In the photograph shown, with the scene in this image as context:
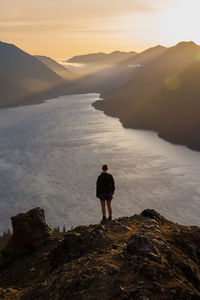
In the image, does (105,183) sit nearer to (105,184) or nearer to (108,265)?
(105,184)

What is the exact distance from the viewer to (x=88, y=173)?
78250 millimetres

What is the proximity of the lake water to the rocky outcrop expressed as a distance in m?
36.7

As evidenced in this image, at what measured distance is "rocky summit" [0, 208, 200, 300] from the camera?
761cm

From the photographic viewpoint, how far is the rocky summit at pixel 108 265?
7.61m

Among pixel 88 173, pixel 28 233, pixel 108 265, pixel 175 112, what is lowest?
pixel 88 173

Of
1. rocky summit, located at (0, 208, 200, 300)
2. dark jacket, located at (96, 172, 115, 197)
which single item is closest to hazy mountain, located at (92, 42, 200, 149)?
dark jacket, located at (96, 172, 115, 197)

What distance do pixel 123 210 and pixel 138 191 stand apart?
11.5 meters

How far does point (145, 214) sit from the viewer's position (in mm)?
14992

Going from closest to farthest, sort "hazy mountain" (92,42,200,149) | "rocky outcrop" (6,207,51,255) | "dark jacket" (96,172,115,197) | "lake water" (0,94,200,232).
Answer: "rocky outcrop" (6,207,51,255) < "dark jacket" (96,172,115,197) < "lake water" (0,94,200,232) < "hazy mountain" (92,42,200,149)

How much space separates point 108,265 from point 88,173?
69.9 meters

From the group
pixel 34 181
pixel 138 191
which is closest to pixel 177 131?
pixel 138 191

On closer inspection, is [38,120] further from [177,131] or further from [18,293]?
[18,293]

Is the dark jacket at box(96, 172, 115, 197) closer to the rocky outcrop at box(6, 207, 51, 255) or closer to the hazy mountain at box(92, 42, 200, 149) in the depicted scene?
the rocky outcrop at box(6, 207, 51, 255)

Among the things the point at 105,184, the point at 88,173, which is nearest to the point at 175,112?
the point at 88,173
